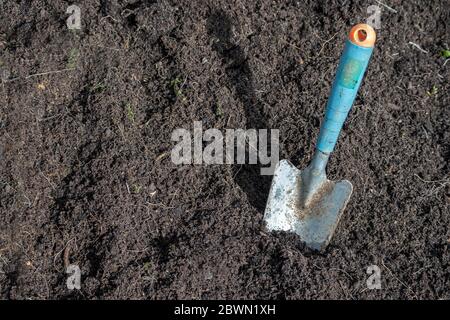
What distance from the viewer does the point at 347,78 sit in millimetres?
2287

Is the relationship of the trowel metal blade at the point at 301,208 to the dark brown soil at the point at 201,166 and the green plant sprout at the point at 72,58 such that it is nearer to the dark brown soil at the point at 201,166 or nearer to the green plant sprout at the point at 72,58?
the dark brown soil at the point at 201,166

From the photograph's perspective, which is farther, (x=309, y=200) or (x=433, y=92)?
(x=433, y=92)

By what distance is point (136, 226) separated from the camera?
265 centimetres

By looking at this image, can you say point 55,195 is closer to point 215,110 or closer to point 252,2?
point 215,110

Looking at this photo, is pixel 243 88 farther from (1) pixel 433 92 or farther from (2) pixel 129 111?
(1) pixel 433 92

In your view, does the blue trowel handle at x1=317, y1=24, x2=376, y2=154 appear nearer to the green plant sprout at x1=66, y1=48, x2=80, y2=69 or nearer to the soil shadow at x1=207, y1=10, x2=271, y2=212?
the soil shadow at x1=207, y1=10, x2=271, y2=212

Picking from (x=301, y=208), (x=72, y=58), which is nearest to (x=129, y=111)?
(x=72, y=58)

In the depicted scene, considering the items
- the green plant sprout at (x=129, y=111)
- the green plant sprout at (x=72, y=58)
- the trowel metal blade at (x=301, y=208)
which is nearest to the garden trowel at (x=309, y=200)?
the trowel metal blade at (x=301, y=208)

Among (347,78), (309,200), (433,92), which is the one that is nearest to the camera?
(347,78)

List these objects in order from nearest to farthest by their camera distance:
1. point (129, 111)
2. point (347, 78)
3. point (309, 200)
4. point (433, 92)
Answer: point (347, 78)
point (309, 200)
point (129, 111)
point (433, 92)

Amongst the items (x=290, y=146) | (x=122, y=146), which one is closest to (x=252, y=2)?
(x=290, y=146)

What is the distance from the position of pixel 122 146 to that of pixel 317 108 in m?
0.93

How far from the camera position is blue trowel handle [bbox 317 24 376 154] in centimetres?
219

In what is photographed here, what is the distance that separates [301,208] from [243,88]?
0.65 m
